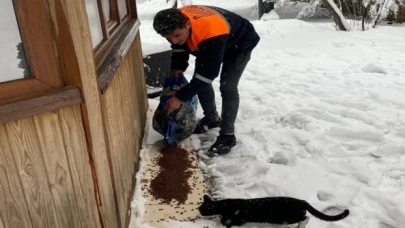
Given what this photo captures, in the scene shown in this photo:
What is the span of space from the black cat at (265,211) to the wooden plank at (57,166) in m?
1.10

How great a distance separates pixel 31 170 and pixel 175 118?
6.83ft

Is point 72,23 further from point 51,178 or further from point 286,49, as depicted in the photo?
point 286,49

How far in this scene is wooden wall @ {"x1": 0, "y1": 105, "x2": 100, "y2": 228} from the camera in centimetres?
161

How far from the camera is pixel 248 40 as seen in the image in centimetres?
357

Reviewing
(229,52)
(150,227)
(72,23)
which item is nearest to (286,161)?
(229,52)

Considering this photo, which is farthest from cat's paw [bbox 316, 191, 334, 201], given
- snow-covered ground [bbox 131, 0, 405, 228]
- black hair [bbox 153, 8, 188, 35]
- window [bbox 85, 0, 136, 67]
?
window [bbox 85, 0, 136, 67]

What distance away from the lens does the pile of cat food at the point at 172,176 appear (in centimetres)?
304

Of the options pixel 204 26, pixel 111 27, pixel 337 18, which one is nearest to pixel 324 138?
pixel 204 26

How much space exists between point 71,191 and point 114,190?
1.43 ft

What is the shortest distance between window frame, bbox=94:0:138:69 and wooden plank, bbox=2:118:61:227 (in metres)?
0.65

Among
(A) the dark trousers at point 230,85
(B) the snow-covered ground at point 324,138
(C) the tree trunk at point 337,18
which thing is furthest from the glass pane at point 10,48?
(C) the tree trunk at point 337,18

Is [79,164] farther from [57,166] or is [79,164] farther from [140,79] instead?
[140,79]

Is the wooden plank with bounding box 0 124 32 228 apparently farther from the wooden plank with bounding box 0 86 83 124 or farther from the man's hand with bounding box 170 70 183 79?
the man's hand with bounding box 170 70 183 79

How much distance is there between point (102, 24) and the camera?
2.63 meters
